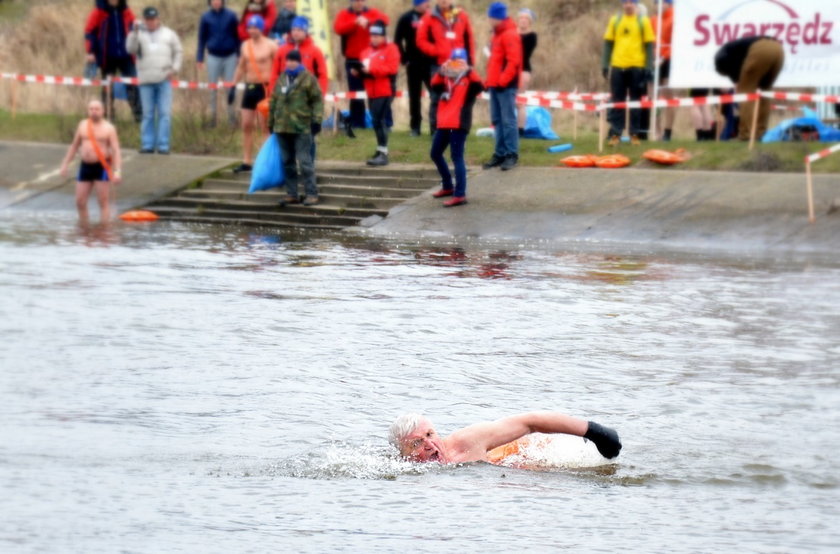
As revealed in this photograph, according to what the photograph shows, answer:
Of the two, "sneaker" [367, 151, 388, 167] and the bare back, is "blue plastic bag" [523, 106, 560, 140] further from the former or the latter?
the bare back

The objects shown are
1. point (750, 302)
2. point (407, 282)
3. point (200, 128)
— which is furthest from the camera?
point (200, 128)

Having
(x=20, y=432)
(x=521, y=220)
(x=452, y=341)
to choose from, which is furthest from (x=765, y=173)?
(x=20, y=432)

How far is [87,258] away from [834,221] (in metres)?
8.66

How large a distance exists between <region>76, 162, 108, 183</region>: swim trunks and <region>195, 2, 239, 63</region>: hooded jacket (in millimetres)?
4202

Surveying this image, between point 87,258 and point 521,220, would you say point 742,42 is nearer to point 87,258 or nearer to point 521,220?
point 521,220

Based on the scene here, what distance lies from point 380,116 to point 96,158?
13.2ft

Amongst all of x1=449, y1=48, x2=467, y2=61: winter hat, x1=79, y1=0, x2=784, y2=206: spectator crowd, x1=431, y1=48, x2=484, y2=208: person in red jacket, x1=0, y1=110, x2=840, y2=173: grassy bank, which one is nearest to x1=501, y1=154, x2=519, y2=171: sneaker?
x1=79, y1=0, x2=784, y2=206: spectator crowd

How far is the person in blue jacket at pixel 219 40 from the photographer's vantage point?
984 inches

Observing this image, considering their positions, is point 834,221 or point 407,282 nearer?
point 407,282

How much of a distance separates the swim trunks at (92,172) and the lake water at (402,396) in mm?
3680

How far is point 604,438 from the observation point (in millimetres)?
9102

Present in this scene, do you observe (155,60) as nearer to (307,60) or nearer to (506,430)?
(307,60)

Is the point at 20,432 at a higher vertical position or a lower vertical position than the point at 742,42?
lower

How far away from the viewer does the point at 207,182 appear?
23297mm
